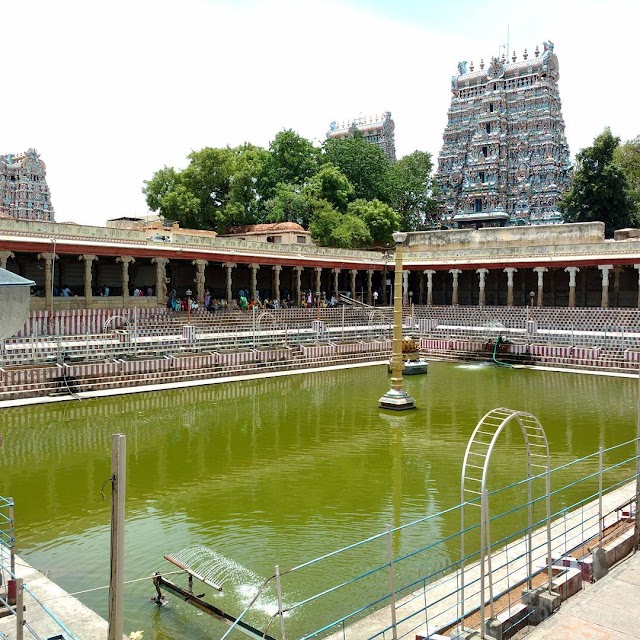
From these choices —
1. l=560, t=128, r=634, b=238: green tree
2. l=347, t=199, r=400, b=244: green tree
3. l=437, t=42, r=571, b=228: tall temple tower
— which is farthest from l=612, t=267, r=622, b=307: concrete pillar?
l=437, t=42, r=571, b=228: tall temple tower

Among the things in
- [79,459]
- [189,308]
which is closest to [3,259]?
[189,308]

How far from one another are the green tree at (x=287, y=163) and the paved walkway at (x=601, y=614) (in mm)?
46370

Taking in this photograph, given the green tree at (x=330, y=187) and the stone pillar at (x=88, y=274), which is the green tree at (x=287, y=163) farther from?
the stone pillar at (x=88, y=274)

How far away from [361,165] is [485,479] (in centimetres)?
5116

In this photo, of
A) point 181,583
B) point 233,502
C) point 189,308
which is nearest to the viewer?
point 181,583

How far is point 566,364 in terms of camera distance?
26.0 meters

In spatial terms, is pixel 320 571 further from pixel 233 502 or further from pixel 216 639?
pixel 233 502

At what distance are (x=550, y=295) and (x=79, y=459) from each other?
34.6m

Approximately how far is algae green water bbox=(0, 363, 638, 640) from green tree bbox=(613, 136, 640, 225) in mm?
33621

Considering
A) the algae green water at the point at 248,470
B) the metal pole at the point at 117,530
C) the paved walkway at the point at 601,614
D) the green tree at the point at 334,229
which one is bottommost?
the algae green water at the point at 248,470

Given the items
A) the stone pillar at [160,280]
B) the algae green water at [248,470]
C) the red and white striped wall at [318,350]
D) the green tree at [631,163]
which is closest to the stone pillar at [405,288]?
the red and white striped wall at [318,350]

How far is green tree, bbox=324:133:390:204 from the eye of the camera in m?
54.9

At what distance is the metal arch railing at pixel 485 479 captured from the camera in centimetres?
581

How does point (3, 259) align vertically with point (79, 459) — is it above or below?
above
